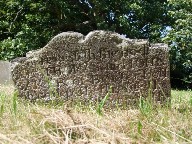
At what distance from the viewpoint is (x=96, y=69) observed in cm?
627

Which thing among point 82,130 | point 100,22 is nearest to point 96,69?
point 82,130

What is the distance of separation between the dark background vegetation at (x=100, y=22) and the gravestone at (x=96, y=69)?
1281 centimetres

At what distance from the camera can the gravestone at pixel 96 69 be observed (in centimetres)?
617

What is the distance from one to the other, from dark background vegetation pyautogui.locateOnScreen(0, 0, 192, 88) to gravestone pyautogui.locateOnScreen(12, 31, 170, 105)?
42.0 feet

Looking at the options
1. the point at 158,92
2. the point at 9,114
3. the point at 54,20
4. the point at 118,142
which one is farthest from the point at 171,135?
the point at 54,20

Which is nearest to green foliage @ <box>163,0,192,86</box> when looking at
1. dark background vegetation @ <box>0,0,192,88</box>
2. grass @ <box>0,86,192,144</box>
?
dark background vegetation @ <box>0,0,192,88</box>

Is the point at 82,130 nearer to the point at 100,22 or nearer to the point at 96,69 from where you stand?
the point at 96,69

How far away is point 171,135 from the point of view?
2.50 metres

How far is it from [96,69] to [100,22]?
13.2 meters

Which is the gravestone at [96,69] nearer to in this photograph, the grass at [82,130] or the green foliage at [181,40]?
the grass at [82,130]

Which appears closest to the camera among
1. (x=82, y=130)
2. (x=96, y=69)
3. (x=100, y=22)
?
(x=82, y=130)

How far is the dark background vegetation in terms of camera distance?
→ 19.5m

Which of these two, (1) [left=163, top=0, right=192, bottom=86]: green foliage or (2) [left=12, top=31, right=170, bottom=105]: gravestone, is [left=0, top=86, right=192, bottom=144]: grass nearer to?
Answer: (2) [left=12, top=31, right=170, bottom=105]: gravestone

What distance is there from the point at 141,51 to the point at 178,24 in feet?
45.3
